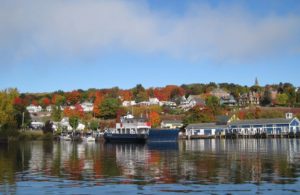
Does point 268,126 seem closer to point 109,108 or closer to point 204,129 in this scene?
point 204,129

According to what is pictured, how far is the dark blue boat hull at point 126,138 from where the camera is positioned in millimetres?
94438

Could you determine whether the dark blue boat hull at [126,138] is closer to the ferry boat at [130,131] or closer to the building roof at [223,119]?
the ferry boat at [130,131]

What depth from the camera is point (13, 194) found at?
21.3m

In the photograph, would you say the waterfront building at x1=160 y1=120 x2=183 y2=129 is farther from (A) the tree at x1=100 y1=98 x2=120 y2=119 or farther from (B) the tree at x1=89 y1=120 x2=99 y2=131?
(B) the tree at x1=89 y1=120 x2=99 y2=131

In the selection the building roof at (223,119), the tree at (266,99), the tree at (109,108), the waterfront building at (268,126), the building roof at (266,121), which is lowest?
the waterfront building at (268,126)

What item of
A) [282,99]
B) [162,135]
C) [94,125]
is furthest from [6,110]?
[282,99]

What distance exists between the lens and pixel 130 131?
346 ft

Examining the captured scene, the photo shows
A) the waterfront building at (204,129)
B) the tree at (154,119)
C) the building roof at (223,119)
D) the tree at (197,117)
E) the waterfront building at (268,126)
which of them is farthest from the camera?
the tree at (154,119)

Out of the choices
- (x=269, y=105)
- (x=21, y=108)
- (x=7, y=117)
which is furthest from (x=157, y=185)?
(x=269, y=105)

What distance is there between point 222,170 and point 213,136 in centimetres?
9263

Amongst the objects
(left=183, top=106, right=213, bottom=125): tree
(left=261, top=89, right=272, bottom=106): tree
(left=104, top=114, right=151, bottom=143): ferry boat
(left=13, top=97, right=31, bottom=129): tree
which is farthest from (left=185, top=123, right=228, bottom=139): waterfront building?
(left=261, top=89, right=272, bottom=106): tree

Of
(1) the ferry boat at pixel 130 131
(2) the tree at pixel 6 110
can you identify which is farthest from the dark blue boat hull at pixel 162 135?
(2) the tree at pixel 6 110

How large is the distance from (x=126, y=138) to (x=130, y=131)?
294 inches

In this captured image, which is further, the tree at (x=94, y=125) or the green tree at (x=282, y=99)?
the green tree at (x=282, y=99)
